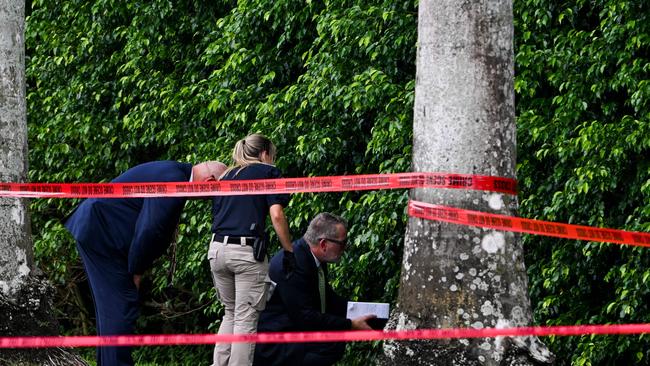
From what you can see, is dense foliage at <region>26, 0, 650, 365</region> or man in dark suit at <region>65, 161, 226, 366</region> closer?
man in dark suit at <region>65, 161, 226, 366</region>

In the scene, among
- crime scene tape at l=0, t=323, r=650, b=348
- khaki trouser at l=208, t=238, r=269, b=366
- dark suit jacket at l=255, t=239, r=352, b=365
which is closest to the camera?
crime scene tape at l=0, t=323, r=650, b=348

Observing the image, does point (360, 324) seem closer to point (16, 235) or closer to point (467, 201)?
point (467, 201)

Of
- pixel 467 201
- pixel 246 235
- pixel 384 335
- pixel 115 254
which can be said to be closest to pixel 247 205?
pixel 246 235

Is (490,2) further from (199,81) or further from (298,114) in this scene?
(199,81)

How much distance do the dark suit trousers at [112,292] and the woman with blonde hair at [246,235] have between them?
65cm

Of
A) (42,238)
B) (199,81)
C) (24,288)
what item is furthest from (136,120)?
(24,288)

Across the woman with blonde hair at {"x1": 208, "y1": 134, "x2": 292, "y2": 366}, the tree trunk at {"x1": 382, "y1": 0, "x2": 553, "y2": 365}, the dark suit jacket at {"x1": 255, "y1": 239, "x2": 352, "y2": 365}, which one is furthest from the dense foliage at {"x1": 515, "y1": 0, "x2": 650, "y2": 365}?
the tree trunk at {"x1": 382, "y1": 0, "x2": 553, "y2": 365}

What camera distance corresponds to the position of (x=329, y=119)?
1061 cm

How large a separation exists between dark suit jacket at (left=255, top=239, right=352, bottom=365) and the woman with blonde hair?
0.09 metres

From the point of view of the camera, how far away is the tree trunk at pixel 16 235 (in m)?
8.09

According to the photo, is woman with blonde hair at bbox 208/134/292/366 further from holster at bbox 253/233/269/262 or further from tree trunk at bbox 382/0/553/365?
tree trunk at bbox 382/0/553/365

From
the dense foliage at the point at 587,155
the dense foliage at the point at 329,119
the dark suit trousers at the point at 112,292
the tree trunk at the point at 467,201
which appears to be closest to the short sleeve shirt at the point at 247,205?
the dark suit trousers at the point at 112,292

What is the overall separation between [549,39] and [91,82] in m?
5.61

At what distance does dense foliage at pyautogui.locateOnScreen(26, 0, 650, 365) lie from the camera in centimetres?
872
